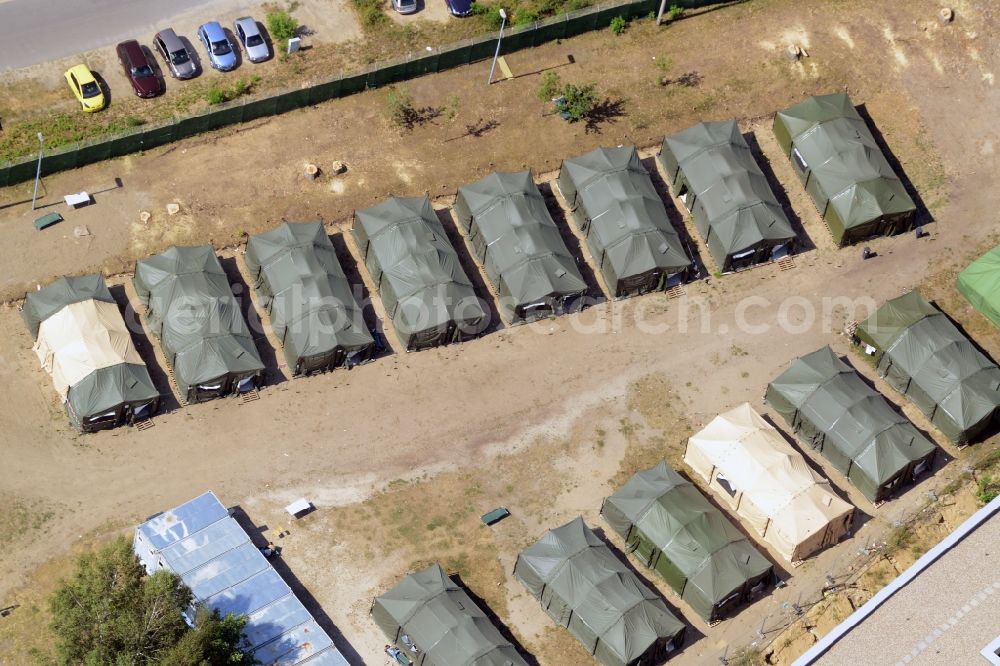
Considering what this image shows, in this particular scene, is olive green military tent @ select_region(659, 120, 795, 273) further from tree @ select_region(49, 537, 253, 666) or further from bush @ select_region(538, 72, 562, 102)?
tree @ select_region(49, 537, 253, 666)

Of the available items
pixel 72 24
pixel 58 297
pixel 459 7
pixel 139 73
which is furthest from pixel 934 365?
pixel 72 24

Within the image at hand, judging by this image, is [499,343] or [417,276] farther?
[499,343]

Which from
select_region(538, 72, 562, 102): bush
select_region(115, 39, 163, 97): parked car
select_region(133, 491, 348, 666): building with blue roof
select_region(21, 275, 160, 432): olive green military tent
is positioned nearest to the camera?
select_region(133, 491, 348, 666): building with blue roof

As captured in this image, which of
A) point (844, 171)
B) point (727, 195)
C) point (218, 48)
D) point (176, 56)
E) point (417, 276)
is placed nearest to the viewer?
point (417, 276)

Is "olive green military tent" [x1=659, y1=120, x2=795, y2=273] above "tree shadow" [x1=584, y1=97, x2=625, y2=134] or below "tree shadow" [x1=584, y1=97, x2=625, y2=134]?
below

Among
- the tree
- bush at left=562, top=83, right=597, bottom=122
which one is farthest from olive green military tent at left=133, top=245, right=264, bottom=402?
bush at left=562, top=83, right=597, bottom=122

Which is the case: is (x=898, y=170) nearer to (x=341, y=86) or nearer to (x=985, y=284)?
(x=985, y=284)

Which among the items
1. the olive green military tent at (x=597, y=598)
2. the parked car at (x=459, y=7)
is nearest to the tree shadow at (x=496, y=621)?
the olive green military tent at (x=597, y=598)

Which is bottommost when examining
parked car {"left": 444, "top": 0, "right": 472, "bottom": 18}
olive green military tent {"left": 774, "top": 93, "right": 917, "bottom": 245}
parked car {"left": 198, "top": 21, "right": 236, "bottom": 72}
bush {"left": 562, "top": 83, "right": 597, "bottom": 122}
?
olive green military tent {"left": 774, "top": 93, "right": 917, "bottom": 245}
